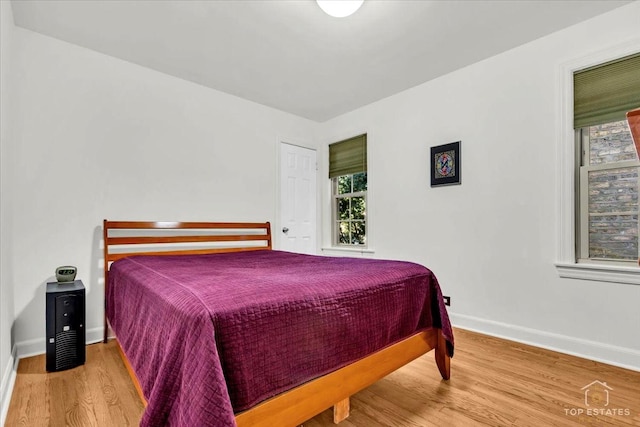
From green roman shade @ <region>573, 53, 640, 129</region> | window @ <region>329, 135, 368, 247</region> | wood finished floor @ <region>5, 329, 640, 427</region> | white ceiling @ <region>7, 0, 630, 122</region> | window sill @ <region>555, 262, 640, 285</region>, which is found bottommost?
wood finished floor @ <region>5, 329, 640, 427</region>

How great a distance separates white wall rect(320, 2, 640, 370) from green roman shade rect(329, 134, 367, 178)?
1.64ft

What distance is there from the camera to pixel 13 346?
2.17m

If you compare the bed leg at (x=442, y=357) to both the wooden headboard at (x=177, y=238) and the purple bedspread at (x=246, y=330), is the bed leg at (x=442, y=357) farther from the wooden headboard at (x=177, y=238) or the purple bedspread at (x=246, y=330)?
the wooden headboard at (x=177, y=238)

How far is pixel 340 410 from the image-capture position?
1476 mm

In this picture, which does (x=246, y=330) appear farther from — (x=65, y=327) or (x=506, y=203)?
(x=506, y=203)

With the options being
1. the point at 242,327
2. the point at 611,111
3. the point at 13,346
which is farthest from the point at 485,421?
the point at 13,346

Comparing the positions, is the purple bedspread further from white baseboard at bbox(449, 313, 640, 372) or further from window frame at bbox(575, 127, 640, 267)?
window frame at bbox(575, 127, 640, 267)

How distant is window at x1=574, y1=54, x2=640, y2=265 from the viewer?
7.17 ft

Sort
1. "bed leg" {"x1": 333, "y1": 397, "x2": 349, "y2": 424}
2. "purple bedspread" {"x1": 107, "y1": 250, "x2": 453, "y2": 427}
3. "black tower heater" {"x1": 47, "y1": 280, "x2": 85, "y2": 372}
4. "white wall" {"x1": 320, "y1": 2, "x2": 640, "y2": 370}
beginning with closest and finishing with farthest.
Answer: "purple bedspread" {"x1": 107, "y1": 250, "x2": 453, "y2": 427}, "bed leg" {"x1": 333, "y1": 397, "x2": 349, "y2": 424}, "black tower heater" {"x1": 47, "y1": 280, "x2": 85, "y2": 372}, "white wall" {"x1": 320, "y1": 2, "x2": 640, "y2": 370}

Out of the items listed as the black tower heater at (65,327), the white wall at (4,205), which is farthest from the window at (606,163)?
the white wall at (4,205)

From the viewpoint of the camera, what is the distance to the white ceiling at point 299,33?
7.17ft

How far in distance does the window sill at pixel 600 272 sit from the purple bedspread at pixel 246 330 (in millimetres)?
1399

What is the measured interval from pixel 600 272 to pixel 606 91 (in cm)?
130

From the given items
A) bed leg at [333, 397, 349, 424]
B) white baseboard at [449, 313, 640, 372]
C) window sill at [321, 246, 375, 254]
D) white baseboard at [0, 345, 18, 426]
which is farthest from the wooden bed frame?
white baseboard at [449, 313, 640, 372]
